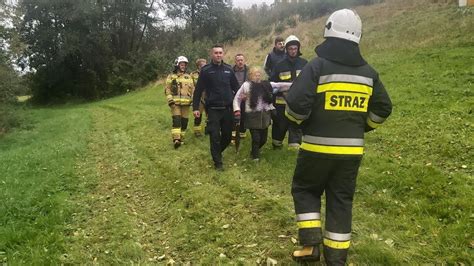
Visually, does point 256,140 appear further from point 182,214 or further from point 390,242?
point 390,242

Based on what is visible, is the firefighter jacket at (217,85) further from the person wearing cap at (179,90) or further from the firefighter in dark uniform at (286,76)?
the person wearing cap at (179,90)

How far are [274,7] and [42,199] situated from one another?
38.9m

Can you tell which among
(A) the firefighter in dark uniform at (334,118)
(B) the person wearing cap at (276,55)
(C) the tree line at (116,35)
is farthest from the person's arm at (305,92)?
(C) the tree line at (116,35)

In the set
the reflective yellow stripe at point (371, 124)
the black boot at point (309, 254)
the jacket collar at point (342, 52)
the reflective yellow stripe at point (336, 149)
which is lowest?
the black boot at point (309, 254)

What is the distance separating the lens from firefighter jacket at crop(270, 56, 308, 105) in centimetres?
849

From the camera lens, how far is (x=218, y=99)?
830 centimetres

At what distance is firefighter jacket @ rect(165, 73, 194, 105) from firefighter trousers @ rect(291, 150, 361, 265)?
7469 mm

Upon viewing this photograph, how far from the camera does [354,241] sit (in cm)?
491

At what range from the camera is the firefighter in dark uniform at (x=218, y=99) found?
8219 millimetres

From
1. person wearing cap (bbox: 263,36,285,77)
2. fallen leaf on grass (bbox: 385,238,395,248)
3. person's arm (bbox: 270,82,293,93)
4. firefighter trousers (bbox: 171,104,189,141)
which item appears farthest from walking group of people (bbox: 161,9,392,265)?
firefighter trousers (bbox: 171,104,189,141)

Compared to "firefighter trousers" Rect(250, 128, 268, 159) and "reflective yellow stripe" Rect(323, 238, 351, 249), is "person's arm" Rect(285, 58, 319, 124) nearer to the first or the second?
"reflective yellow stripe" Rect(323, 238, 351, 249)

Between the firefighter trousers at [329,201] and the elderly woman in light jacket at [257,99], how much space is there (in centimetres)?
419

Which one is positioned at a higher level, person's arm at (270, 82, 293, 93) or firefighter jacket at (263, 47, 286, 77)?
firefighter jacket at (263, 47, 286, 77)

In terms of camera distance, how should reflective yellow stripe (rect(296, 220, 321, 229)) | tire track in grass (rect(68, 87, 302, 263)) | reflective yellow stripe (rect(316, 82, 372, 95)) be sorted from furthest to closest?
tire track in grass (rect(68, 87, 302, 263)), reflective yellow stripe (rect(296, 220, 321, 229)), reflective yellow stripe (rect(316, 82, 372, 95))
